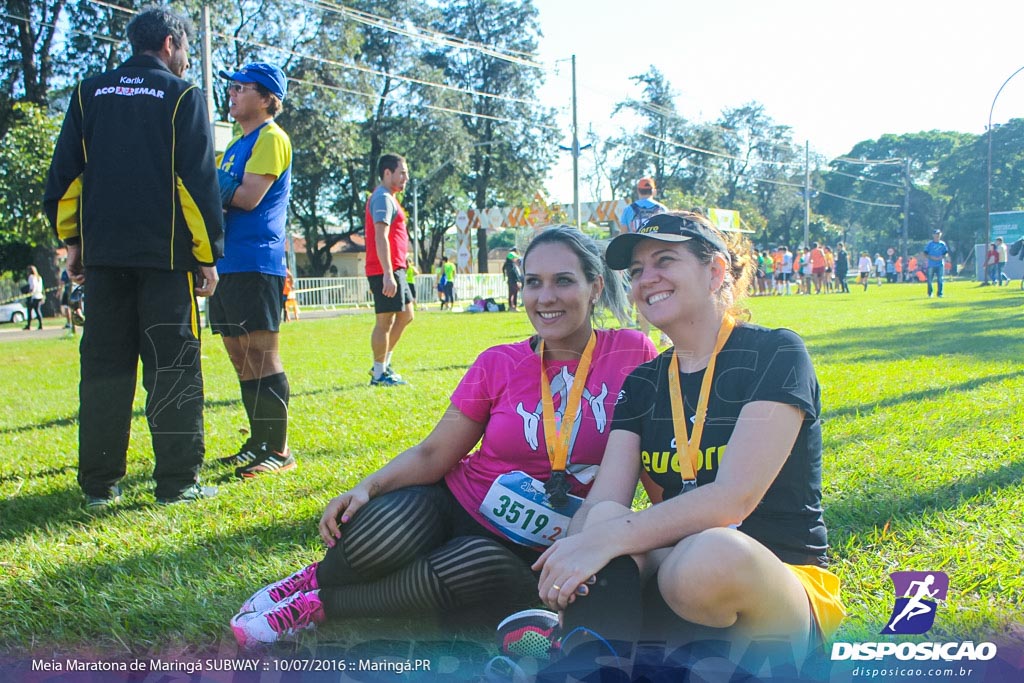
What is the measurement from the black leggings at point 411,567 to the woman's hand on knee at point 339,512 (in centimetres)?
3

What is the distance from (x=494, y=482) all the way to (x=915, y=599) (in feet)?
3.65

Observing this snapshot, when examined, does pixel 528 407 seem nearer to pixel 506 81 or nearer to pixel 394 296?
pixel 506 81

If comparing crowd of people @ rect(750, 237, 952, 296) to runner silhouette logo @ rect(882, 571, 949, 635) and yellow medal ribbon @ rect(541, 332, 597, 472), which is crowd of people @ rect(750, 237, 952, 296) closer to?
runner silhouette logo @ rect(882, 571, 949, 635)

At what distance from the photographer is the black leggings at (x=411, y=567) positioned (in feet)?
6.65

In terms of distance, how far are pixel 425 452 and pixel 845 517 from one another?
5.04ft

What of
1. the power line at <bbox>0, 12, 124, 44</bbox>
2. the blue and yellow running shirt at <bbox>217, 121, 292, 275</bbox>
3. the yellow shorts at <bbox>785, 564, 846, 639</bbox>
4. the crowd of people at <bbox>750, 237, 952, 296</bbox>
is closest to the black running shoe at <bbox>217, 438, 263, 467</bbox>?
the blue and yellow running shirt at <bbox>217, 121, 292, 275</bbox>

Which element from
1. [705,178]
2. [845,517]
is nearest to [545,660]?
[845,517]

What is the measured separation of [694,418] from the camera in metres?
1.85

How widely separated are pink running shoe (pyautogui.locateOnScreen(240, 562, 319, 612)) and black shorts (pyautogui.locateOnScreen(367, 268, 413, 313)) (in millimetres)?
3995

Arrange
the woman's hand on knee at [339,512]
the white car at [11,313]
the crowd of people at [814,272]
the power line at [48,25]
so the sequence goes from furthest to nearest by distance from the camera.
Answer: the white car at [11,313] → the crowd of people at [814,272] → the power line at [48,25] → the woman's hand on knee at [339,512]

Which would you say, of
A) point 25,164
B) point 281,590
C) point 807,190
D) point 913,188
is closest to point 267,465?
point 281,590

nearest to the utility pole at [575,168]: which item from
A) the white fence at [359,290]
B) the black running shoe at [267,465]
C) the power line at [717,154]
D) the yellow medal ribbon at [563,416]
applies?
the power line at [717,154]

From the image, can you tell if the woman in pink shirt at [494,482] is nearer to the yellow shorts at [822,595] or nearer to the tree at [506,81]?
the yellow shorts at [822,595]

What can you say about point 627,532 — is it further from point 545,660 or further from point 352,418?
point 352,418
